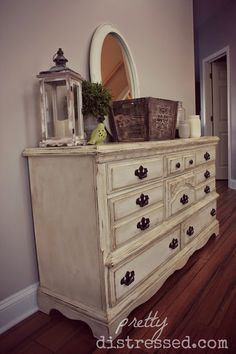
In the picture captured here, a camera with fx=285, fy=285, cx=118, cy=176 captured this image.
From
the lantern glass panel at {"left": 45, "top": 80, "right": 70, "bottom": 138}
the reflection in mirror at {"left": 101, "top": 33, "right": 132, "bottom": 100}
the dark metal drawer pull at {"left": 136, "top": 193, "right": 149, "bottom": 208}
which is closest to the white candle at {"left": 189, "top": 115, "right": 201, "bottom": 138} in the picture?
the reflection in mirror at {"left": 101, "top": 33, "right": 132, "bottom": 100}

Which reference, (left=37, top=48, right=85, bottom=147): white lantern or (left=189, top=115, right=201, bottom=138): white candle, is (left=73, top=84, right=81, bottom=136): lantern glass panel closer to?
(left=37, top=48, right=85, bottom=147): white lantern

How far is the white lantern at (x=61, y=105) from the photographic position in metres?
1.43

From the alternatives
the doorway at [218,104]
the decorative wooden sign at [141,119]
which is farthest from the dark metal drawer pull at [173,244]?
the doorway at [218,104]

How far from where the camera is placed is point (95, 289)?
4.37 feet

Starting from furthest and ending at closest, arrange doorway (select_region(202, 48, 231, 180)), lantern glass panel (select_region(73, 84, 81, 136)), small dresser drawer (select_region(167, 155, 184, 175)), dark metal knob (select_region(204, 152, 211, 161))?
doorway (select_region(202, 48, 231, 180))
dark metal knob (select_region(204, 152, 211, 161))
small dresser drawer (select_region(167, 155, 184, 175))
lantern glass panel (select_region(73, 84, 81, 136))

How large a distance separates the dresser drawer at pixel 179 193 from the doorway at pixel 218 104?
3.60 meters

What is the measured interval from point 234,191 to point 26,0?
13.0 feet

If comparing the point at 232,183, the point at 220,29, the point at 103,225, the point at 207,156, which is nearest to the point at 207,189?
the point at 207,156

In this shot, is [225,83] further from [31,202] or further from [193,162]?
[31,202]

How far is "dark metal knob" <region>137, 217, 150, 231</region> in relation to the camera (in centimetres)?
147

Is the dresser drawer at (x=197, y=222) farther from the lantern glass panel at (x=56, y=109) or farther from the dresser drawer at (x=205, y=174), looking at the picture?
the lantern glass panel at (x=56, y=109)

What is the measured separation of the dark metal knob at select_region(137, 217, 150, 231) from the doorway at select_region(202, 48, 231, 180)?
4.22 meters

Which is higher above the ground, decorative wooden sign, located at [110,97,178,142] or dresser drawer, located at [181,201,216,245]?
decorative wooden sign, located at [110,97,178,142]

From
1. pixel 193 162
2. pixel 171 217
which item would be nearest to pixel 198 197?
pixel 193 162
